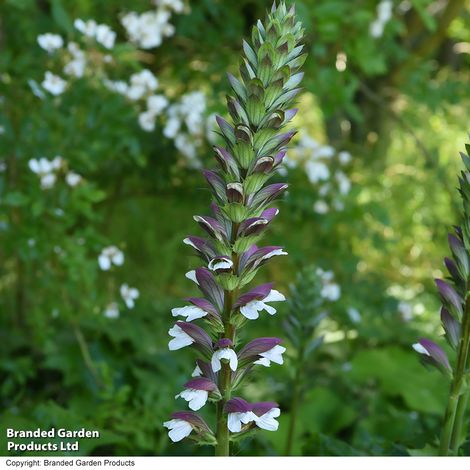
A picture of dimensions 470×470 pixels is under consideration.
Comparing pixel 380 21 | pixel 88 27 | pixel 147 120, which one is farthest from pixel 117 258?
pixel 380 21

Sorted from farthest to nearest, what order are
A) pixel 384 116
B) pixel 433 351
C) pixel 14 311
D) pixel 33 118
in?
1. pixel 384 116
2. pixel 14 311
3. pixel 33 118
4. pixel 433 351

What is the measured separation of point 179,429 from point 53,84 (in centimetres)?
189

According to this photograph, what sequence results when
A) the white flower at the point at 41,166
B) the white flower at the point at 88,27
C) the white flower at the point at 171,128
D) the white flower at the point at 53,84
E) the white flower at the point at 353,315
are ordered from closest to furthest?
the white flower at the point at 41,166
the white flower at the point at 53,84
the white flower at the point at 88,27
the white flower at the point at 171,128
the white flower at the point at 353,315

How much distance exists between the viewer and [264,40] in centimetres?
150

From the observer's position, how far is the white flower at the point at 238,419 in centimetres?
149

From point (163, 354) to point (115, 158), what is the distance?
957 millimetres

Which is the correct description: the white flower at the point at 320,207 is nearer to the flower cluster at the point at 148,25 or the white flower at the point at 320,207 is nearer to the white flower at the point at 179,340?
the flower cluster at the point at 148,25

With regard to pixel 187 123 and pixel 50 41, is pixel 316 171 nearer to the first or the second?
pixel 187 123

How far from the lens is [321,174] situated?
12.1ft

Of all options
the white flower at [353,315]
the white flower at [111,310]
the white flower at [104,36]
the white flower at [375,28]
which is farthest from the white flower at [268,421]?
the white flower at [375,28]

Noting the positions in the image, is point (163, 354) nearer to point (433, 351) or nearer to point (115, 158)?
point (115, 158)

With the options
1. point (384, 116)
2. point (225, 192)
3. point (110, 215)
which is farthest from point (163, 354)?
point (384, 116)

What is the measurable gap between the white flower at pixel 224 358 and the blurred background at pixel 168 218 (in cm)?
90

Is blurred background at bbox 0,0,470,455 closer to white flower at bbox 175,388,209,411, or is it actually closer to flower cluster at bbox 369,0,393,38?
flower cluster at bbox 369,0,393,38
